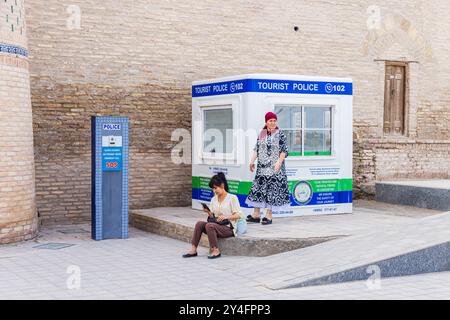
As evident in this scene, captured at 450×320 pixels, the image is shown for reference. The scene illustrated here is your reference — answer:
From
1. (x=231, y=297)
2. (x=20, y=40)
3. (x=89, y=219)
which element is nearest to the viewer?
(x=231, y=297)

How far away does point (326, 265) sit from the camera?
8.59 m

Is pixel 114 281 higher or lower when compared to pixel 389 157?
lower

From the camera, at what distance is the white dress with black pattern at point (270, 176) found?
37.0 ft

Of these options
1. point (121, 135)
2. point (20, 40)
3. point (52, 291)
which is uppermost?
point (20, 40)

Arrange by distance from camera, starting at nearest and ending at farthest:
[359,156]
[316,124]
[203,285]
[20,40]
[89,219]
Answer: [203,285] → [20,40] → [316,124] → [89,219] → [359,156]

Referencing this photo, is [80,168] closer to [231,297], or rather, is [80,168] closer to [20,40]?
[20,40]

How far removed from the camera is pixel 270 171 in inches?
445

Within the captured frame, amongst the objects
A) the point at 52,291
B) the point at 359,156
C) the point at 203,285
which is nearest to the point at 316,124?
the point at 359,156

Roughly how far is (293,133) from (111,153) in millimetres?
3267

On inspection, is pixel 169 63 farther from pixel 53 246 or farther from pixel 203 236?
pixel 53 246

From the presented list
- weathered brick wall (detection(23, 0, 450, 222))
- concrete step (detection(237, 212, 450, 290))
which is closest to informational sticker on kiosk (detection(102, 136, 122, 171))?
weathered brick wall (detection(23, 0, 450, 222))

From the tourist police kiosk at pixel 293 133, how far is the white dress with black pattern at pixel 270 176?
1.53ft

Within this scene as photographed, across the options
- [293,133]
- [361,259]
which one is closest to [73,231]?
[293,133]

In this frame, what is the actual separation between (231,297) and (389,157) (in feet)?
31.0
